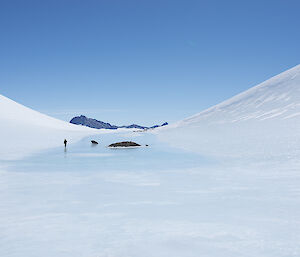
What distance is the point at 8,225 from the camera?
695cm

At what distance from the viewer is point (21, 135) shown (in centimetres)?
6116

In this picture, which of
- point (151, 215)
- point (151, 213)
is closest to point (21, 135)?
point (151, 213)

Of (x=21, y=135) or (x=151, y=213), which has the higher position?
(x=21, y=135)

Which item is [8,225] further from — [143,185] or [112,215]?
[143,185]

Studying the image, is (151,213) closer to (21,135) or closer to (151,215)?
(151,215)

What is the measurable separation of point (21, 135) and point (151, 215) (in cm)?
6025

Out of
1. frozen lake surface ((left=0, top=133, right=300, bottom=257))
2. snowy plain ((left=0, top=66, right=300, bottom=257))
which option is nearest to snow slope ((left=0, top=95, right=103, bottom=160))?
snowy plain ((left=0, top=66, right=300, bottom=257))

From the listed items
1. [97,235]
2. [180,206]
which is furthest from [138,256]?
[180,206]

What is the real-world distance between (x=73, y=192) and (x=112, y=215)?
3380 mm

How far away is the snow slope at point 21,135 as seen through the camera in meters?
29.4

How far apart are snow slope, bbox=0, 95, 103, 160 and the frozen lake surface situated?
13972 millimetres

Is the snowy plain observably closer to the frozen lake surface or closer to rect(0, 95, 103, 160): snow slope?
the frozen lake surface

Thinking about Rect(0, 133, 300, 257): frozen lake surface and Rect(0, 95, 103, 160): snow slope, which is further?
Rect(0, 95, 103, 160): snow slope

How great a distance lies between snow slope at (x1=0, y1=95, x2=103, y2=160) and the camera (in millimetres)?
29380
